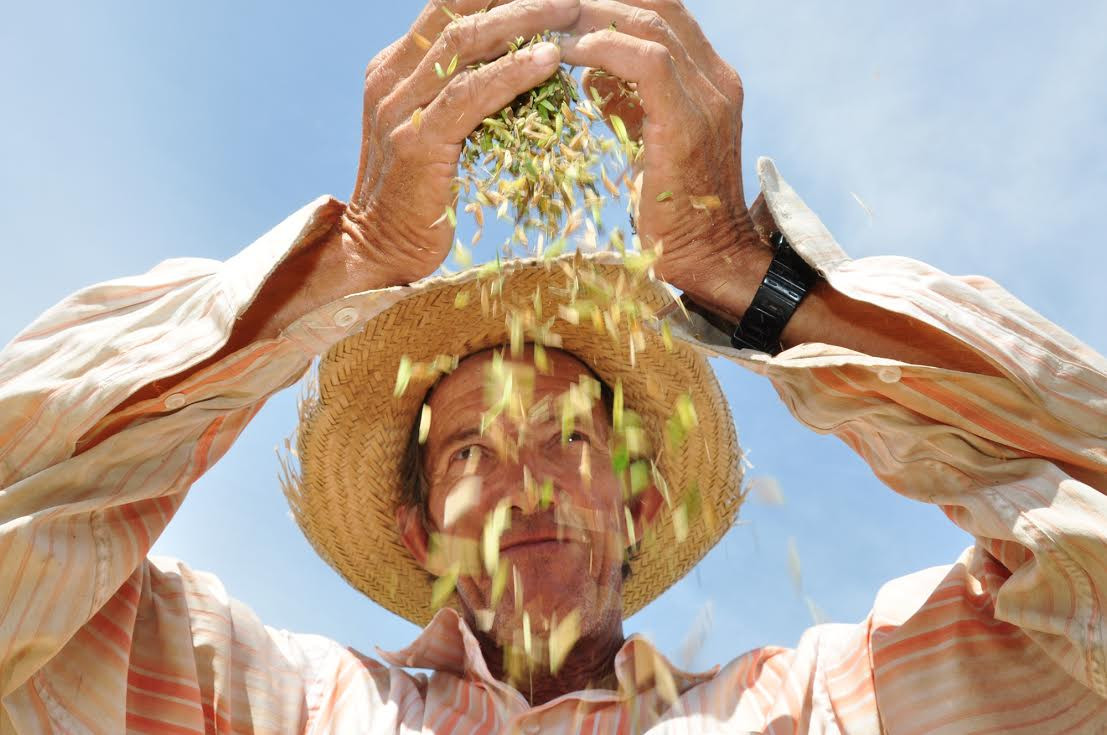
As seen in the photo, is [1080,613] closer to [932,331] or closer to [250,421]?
[932,331]

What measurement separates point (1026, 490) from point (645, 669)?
1.20m

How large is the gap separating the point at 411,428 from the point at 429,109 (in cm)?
156

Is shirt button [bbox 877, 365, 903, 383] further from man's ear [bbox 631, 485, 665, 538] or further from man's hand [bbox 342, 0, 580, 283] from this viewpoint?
man's ear [bbox 631, 485, 665, 538]

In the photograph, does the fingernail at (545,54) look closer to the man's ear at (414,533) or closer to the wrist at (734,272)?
the wrist at (734,272)

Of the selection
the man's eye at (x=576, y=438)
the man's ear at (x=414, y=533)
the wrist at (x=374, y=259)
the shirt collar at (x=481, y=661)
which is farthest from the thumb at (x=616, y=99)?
the man's ear at (x=414, y=533)

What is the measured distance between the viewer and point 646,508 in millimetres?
3943

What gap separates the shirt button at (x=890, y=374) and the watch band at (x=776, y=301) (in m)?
0.31

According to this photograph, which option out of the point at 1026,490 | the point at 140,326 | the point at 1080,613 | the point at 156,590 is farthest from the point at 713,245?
the point at 156,590

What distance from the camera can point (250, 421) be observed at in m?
2.92

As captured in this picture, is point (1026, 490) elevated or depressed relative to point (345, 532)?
depressed

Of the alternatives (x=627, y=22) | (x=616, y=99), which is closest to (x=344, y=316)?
(x=616, y=99)

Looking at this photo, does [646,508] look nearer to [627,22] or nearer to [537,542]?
[537,542]

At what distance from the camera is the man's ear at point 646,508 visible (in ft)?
12.8

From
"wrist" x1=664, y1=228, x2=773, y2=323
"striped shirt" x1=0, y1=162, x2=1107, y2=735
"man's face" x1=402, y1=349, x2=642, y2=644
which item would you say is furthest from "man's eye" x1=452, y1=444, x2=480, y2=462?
"wrist" x1=664, y1=228, x2=773, y2=323
